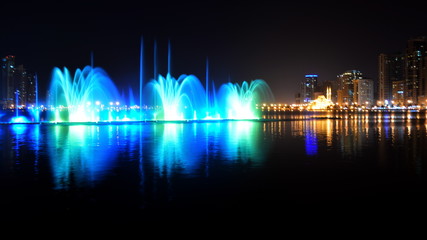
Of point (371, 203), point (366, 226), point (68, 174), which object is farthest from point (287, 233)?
point (68, 174)

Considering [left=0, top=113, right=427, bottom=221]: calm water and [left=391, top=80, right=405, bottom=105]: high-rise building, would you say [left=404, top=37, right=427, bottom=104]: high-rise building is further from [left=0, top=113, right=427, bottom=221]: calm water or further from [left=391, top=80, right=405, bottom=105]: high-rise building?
[left=0, top=113, right=427, bottom=221]: calm water

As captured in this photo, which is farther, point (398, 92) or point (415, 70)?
point (398, 92)

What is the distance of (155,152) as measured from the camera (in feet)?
46.0

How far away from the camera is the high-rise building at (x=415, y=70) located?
171 metres

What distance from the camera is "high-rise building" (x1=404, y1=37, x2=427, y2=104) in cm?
17100

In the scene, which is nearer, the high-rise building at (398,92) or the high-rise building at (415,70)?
the high-rise building at (415,70)

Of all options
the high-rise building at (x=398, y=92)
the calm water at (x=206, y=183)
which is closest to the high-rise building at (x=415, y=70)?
the high-rise building at (x=398, y=92)

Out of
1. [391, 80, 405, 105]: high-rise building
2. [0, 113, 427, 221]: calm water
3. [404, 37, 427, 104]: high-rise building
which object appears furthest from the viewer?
[391, 80, 405, 105]: high-rise building

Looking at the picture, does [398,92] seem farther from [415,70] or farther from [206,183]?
[206,183]

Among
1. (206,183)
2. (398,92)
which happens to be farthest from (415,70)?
(206,183)

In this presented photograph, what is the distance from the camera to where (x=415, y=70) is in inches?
6944

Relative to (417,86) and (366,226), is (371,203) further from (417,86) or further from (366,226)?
(417,86)

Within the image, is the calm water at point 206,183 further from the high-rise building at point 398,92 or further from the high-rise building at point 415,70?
the high-rise building at point 398,92

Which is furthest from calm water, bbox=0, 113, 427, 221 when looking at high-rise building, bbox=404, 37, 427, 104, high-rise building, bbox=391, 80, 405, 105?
high-rise building, bbox=391, 80, 405, 105
